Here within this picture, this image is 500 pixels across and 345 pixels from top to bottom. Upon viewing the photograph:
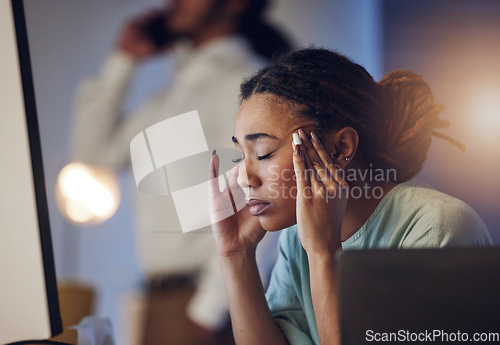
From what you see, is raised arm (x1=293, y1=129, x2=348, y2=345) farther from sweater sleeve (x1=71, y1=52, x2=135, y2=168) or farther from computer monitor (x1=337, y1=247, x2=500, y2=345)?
sweater sleeve (x1=71, y1=52, x2=135, y2=168)

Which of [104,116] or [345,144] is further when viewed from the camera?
[104,116]

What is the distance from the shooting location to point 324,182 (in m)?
0.92

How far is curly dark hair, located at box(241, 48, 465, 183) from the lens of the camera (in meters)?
0.91

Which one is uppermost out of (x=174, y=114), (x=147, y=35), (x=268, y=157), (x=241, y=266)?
(x=147, y=35)

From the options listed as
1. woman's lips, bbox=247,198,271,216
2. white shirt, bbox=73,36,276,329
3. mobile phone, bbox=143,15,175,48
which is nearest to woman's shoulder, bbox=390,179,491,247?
woman's lips, bbox=247,198,271,216

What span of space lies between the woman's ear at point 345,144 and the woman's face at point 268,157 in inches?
2.4

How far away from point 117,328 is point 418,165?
77 cm

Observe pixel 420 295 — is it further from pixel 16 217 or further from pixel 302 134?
pixel 16 217

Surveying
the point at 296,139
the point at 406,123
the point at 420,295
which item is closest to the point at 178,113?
the point at 296,139

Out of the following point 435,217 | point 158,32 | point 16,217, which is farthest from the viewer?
point 16,217

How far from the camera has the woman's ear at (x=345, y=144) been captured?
918 mm

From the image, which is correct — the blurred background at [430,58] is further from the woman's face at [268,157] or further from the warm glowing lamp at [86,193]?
the woman's face at [268,157]

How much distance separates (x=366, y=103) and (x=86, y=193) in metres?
0.68

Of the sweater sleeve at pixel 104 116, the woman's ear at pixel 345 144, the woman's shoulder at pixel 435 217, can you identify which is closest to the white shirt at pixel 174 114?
the sweater sleeve at pixel 104 116
